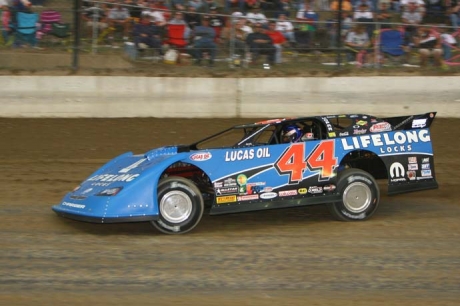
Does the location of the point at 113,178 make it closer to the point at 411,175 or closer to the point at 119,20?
the point at 411,175

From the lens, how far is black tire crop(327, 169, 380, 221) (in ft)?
26.9

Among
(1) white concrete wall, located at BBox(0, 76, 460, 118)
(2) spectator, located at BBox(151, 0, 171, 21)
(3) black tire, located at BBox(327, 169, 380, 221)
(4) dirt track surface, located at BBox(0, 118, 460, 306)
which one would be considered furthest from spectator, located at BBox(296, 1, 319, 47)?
(3) black tire, located at BBox(327, 169, 380, 221)

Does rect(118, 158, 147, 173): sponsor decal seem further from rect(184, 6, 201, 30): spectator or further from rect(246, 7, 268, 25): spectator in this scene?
→ rect(246, 7, 268, 25): spectator

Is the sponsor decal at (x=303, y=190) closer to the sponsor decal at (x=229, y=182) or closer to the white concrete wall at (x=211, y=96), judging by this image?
the sponsor decal at (x=229, y=182)

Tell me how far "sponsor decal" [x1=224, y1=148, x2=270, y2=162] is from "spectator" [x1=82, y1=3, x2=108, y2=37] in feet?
25.9

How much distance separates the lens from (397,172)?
8.41 meters

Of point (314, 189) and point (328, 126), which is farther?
Result: point (328, 126)

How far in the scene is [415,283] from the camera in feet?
20.0

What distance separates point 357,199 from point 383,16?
310 inches

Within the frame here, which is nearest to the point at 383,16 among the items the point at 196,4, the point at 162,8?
the point at 196,4

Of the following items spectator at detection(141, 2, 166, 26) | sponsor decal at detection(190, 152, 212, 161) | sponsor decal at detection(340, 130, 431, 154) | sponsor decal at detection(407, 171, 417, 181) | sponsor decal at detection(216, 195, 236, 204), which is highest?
spectator at detection(141, 2, 166, 26)

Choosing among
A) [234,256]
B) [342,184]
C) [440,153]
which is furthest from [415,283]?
[440,153]

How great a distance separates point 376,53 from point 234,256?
9109 mm

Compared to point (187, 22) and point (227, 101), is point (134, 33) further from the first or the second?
point (227, 101)
